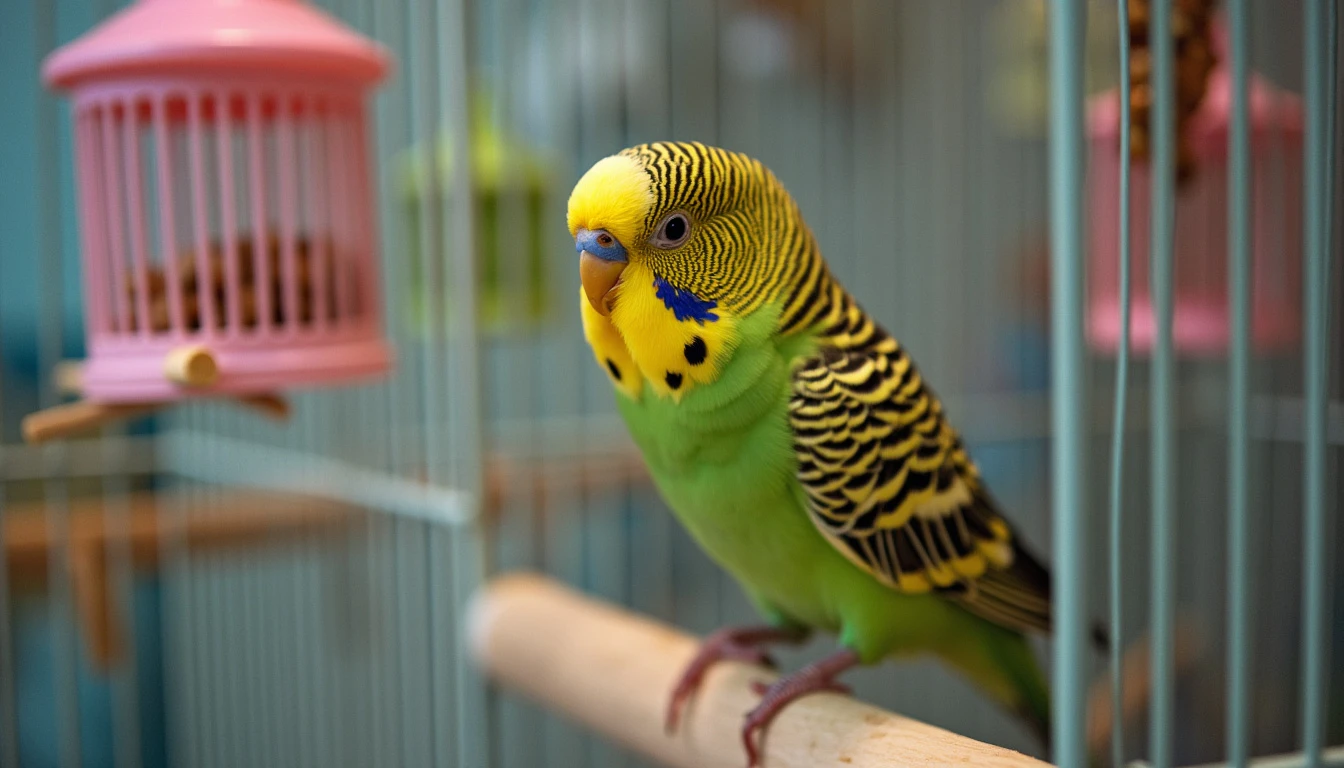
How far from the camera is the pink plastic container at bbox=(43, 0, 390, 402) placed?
0.80 m

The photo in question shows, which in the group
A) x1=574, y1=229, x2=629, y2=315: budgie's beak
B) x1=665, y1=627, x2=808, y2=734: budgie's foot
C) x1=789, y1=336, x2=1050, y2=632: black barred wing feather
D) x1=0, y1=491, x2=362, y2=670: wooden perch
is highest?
x1=574, y1=229, x2=629, y2=315: budgie's beak

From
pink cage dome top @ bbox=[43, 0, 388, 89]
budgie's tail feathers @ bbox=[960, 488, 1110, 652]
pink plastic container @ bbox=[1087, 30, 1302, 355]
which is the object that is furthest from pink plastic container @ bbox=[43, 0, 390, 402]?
pink plastic container @ bbox=[1087, 30, 1302, 355]

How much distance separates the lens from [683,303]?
574 mm

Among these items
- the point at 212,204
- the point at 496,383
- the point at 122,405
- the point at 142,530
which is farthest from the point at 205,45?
the point at 496,383

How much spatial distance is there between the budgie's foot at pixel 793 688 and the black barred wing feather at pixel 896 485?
0.07 metres

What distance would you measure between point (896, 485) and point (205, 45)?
649 millimetres

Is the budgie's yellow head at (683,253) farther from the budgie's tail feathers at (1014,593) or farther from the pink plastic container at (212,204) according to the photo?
the pink plastic container at (212,204)

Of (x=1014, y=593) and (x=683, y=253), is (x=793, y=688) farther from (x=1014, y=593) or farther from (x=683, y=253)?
(x=683, y=253)

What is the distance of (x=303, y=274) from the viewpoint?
35.0 inches

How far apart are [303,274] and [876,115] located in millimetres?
1174

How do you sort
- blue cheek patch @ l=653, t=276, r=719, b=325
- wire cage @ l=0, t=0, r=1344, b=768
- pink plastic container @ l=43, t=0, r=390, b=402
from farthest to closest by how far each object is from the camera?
1. wire cage @ l=0, t=0, r=1344, b=768
2. pink plastic container @ l=43, t=0, r=390, b=402
3. blue cheek patch @ l=653, t=276, r=719, b=325

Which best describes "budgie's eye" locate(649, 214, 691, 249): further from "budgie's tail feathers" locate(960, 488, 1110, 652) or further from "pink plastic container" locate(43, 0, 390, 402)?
"pink plastic container" locate(43, 0, 390, 402)

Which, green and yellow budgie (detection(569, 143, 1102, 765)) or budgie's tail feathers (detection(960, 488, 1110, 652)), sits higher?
green and yellow budgie (detection(569, 143, 1102, 765))

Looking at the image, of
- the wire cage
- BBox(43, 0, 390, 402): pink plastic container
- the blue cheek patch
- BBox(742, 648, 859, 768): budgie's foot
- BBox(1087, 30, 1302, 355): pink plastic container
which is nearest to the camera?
the blue cheek patch
